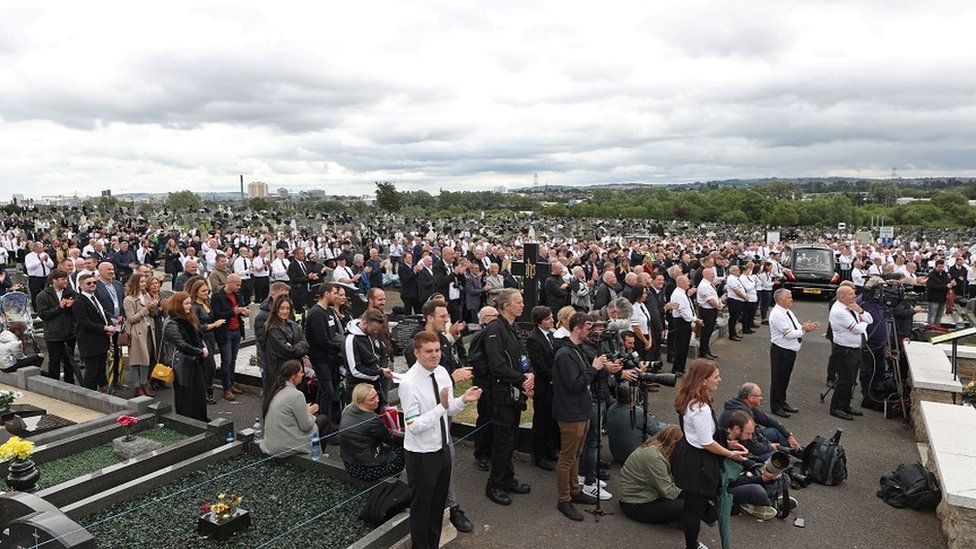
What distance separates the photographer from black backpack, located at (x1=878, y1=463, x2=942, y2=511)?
245 inches

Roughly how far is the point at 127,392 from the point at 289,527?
590 centimetres

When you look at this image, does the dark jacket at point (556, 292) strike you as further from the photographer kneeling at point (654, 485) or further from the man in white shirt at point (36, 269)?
the man in white shirt at point (36, 269)

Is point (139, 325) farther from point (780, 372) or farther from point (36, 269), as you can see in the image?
point (780, 372)

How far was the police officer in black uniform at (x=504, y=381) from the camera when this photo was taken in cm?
599

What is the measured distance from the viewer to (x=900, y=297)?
9773 millimetres

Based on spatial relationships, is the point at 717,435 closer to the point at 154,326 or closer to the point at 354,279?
the point at 154,326

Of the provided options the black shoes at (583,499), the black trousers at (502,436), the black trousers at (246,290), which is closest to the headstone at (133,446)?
the black trousers at (502,436)

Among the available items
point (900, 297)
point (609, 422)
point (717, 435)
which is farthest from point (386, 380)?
point (900, 297)

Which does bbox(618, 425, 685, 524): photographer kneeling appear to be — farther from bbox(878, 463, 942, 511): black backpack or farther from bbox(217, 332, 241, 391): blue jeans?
bbox(217, 332, 241, 391): blue jeans

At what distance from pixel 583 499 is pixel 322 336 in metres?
3.64

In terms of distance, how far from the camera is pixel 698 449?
493cm

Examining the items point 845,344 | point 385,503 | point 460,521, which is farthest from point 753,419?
point 385,503

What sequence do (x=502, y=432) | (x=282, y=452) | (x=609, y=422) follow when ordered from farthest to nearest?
1. (x=609, y=422)
2. (x=282, y=452)
3. (x=502, y=432)

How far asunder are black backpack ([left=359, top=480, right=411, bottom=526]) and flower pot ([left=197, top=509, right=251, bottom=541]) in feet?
3.48
